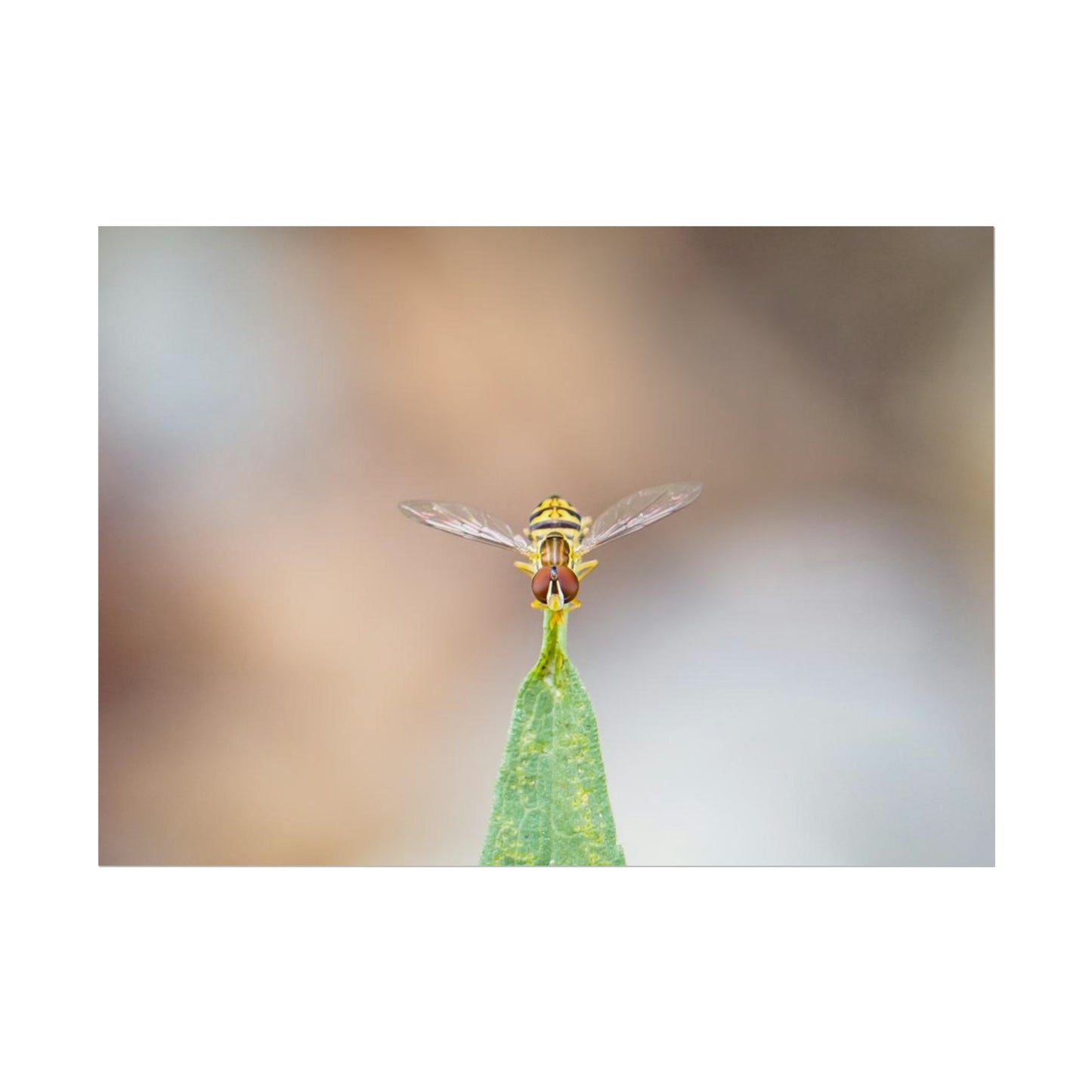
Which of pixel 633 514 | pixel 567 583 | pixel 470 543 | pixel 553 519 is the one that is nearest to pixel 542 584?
pixel 567 583

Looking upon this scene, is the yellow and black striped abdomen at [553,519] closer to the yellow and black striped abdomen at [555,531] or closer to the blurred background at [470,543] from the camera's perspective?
the yellow and black striped abdomen at [555,531]

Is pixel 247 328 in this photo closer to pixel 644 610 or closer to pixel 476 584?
pixel 476 584

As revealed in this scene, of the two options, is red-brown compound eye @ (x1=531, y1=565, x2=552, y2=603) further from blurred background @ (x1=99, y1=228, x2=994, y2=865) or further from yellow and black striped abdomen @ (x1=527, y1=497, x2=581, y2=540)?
blurred background @ (x1=99, y1=228, x2=994, y2=865)

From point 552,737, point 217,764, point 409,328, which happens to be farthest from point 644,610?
point 217,764

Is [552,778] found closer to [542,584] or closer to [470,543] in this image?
[542,584]

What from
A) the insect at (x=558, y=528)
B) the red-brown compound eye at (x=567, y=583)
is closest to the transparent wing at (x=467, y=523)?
the insect at (x=558, y=528)
